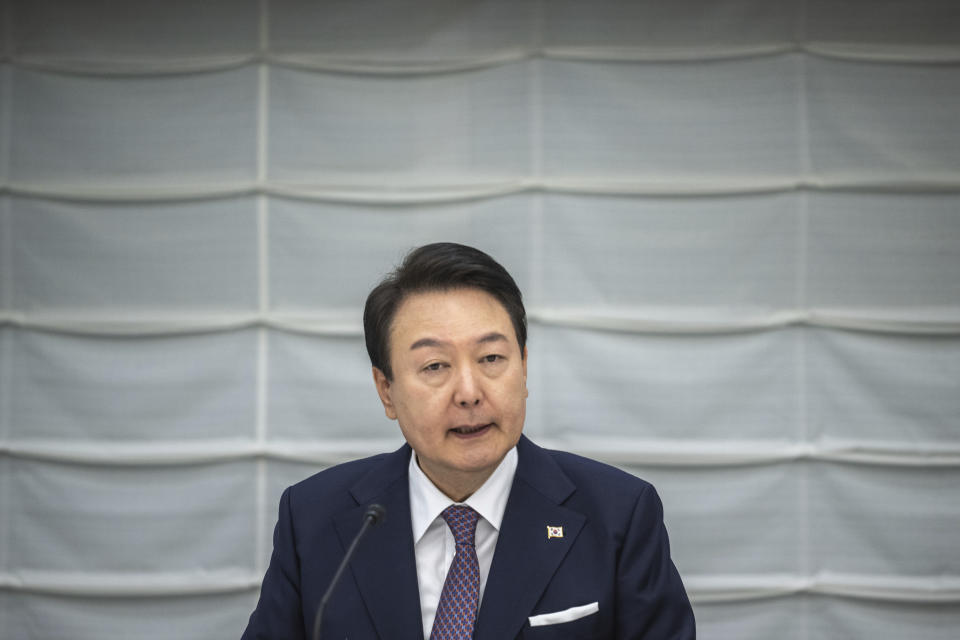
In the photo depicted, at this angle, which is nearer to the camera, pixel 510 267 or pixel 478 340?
pixel 478 340

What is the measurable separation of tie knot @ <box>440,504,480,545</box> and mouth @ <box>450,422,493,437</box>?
0.17 m

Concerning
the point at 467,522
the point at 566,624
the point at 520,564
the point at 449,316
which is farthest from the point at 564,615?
the point at 449,316

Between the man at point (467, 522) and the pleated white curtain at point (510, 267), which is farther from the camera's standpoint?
the pleated white curtain at point (510, 267)

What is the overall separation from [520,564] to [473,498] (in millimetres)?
155

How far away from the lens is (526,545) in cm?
152

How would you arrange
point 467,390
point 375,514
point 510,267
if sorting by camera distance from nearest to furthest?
point 375,514, point 467,390, point 510,267

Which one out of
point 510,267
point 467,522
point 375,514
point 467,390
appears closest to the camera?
point 375,514

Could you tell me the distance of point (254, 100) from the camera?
2295 mm

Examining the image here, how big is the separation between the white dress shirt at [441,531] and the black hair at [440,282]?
265 millimetres

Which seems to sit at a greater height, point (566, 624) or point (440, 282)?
point (440, 282)

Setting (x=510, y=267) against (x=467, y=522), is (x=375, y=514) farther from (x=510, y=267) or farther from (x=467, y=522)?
(x=510, y=267)

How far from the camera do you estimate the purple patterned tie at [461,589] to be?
1.46 metres

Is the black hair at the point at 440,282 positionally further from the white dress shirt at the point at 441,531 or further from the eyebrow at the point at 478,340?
the white dress shirt at the point at 441,531

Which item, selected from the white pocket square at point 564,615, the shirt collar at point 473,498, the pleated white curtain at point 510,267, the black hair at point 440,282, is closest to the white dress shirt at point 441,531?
the shirt collar at point 473,498
